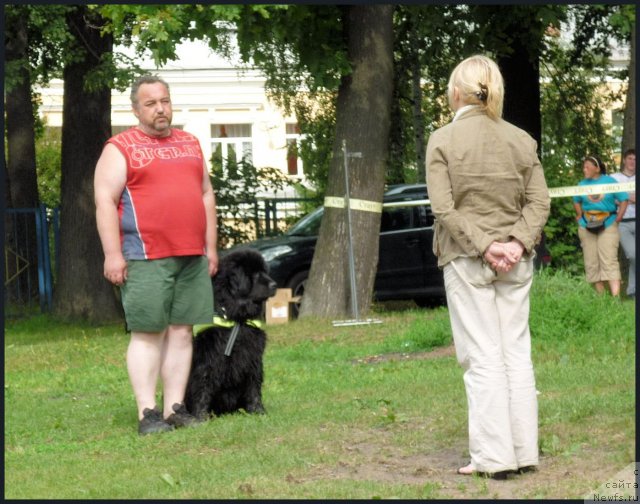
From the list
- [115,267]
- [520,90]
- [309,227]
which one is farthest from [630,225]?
[115,267]

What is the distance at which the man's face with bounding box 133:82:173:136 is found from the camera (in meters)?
8.14

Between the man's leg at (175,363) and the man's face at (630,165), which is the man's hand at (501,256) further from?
the man's face at (630,165)

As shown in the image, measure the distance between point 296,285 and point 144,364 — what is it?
10189 millimetres

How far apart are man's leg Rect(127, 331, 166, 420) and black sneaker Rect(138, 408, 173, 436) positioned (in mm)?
44

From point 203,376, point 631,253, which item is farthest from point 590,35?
point 203,376

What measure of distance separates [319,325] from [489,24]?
5.30 metres

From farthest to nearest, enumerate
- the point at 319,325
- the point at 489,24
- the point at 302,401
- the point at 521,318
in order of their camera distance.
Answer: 1. the point at 489,24
2. the point at 319,325
3. the point at 302,401
4. the point at 521,318

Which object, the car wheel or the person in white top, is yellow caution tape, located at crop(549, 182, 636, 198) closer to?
the person in white top

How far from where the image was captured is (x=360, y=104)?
16812 mm

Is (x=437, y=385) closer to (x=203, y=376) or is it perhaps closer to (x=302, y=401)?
(x=302, y=401)

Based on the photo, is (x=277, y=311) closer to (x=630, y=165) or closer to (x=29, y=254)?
(x=630, y=165)

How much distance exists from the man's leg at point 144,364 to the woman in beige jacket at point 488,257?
2.52 meters

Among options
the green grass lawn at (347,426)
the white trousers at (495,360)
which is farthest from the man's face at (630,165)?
the white trousers at (495,360)

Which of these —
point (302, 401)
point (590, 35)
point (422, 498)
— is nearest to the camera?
point (422, 498)
